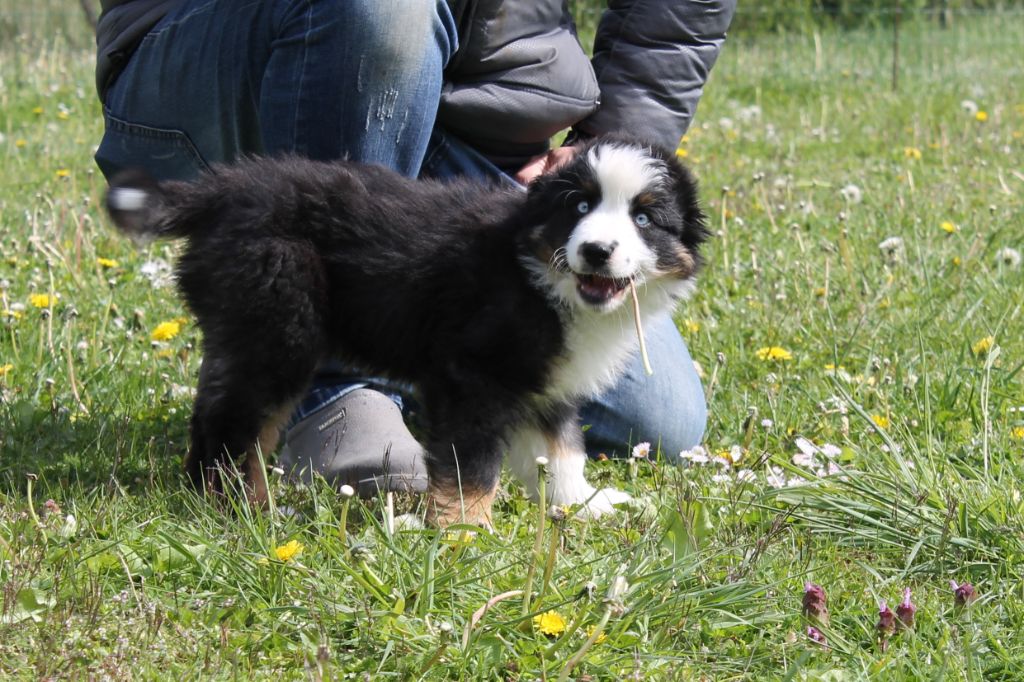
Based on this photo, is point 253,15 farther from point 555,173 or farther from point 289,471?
point 289,471

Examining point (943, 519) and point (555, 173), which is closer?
point (943, 519)

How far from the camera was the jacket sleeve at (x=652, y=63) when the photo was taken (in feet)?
11.4

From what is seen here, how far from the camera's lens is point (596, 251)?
2.54 metres

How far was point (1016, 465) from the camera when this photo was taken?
2.89 m

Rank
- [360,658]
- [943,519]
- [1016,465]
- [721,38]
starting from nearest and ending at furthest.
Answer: [360,658], [943,519], [1016,465], [721,38]

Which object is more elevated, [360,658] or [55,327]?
[360,658]

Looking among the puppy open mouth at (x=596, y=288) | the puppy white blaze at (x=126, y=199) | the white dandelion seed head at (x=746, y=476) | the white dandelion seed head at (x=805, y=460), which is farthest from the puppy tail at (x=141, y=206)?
the white dandelion seed head at (x=805, y=460)

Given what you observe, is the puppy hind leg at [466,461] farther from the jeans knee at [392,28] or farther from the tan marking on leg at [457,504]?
the jeans knee at [392,28]

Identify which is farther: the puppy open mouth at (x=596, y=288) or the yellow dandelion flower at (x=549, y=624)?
the puppy open mouth at (x=596, y=288)

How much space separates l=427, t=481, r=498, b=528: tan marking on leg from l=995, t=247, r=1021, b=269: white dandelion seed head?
8.45 feet

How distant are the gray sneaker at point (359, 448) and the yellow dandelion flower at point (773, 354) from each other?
46.4 inches

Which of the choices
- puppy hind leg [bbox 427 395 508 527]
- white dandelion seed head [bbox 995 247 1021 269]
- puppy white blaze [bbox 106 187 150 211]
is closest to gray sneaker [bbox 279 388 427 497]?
puppy hind leg [bbox 427 395 508 527]

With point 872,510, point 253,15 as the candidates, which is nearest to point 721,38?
point 253,15

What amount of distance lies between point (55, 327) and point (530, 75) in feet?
5.63
